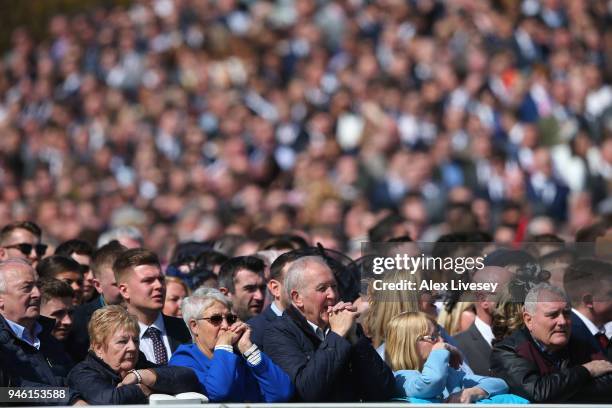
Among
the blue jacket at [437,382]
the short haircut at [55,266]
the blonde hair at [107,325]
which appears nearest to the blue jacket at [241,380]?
the blonde hair at [107,325]

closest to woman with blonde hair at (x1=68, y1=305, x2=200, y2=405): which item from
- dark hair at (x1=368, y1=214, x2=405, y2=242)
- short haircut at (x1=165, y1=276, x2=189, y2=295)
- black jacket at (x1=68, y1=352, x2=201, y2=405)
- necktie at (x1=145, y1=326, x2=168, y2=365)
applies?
black jacket at (x1=68, y1=352, x2=201, y2=405)

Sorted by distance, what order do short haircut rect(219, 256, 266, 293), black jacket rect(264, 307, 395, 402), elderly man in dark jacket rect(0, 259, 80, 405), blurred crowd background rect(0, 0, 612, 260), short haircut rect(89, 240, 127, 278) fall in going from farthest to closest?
blurred crowd background rect(0, 0, 612, 260) → short haircut rect(89, 240, 127, 278) → short haircut rect(219, 256, 266, 293) → elderly man in dark jacket rect(0, 259, 80, 405) → black jacket rect(264, 307, 395, 402)

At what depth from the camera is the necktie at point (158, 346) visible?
25.2 ft

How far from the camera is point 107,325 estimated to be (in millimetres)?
6824

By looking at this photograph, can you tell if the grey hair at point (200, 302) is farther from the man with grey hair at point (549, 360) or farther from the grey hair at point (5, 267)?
the man with grey hair at point (549, 360)

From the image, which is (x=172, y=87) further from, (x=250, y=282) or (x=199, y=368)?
(x=199, y=368)

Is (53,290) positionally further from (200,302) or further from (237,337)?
(237,337)

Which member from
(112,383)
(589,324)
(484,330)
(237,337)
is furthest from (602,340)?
(112,383)

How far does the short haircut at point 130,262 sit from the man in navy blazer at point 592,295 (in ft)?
7.76

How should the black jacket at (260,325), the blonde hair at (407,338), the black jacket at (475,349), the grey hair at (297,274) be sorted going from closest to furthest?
the blonde hair at (407,338) → the grey hair at (297,274) → the black jacket at (260,325) → the black jacket at (475,349)

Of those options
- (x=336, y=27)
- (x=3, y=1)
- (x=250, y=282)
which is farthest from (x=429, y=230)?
(x=3, y=1)

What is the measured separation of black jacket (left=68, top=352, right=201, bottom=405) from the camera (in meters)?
6.51

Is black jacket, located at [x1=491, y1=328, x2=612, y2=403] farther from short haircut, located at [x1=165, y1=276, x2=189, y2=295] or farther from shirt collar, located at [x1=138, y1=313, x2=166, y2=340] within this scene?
short haircut, located at [x1=165, y1=276, x2=189, y2=295]

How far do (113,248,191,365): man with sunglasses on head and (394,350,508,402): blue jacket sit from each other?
4.83 feet
